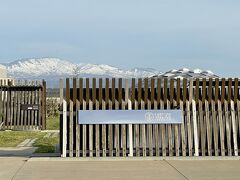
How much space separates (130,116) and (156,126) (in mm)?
661

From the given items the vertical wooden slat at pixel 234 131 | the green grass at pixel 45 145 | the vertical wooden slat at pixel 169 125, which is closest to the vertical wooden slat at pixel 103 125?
the vertical wooden slat at pixel 169 125

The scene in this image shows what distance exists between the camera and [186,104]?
463 inches

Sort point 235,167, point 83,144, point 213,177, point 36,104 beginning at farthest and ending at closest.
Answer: point 36,104
point 83,144
point 235,167
point 213,177

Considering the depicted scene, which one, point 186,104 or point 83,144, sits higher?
point 186,104

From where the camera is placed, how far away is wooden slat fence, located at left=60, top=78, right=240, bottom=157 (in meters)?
11.4

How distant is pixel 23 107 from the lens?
2197cm

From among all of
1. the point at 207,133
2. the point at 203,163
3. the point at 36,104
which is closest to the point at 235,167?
the point at 203,163

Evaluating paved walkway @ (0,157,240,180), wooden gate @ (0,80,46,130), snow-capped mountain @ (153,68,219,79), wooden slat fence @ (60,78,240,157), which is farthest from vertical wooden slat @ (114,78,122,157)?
wooden gate @ (0,80,46,130)

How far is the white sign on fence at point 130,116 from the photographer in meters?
11.4

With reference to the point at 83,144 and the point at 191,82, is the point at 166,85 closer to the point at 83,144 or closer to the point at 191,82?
the point at 191,82

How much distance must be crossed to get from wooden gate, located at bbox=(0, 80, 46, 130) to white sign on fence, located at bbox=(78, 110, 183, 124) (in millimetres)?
10883

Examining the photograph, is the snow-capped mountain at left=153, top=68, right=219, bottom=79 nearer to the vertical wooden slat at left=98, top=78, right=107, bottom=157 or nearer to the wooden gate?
the wooden gate

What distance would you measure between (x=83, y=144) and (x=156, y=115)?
71.8 inches

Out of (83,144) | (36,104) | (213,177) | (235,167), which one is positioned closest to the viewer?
(213,177)
